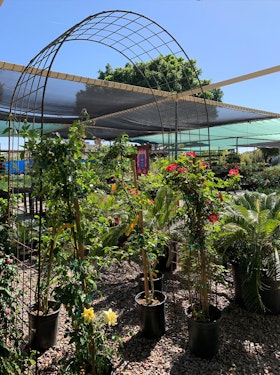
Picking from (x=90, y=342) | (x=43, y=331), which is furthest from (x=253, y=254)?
(x=43, y=331)

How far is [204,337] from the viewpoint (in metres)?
2.08

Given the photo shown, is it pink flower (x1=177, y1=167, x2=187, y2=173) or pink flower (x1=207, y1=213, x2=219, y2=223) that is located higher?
pink flower (x1=177, y1=167, x2=187, y2=173)

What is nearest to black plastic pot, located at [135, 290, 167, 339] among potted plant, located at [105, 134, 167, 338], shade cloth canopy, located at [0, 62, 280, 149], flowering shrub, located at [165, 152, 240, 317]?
potted plant, located at [105, 134, 167, 338]

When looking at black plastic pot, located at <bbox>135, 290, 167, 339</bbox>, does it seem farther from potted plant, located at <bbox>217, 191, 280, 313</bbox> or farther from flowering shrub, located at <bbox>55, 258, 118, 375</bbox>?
potted plant, located at <bbox>217, 191, 280, 313</bbox>

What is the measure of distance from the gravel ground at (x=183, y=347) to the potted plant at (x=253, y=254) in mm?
A: 174

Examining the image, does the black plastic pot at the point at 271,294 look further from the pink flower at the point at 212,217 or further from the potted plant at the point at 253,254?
the pink flower at the point at 212,217

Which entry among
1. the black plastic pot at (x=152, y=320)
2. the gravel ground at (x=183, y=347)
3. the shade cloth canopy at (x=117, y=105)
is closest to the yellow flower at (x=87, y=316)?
the gravel ground at (x=183, y=347)

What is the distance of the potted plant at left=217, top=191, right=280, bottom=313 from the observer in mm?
2535

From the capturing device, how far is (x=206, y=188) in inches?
78.9

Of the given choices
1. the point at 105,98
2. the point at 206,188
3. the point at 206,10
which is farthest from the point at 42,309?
the point at 105,98

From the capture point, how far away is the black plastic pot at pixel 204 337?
6.82 ft

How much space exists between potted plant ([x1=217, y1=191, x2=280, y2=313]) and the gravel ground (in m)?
0.17

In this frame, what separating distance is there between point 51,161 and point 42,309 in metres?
1.34

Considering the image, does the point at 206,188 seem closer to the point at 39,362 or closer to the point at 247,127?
the point at 39,362
